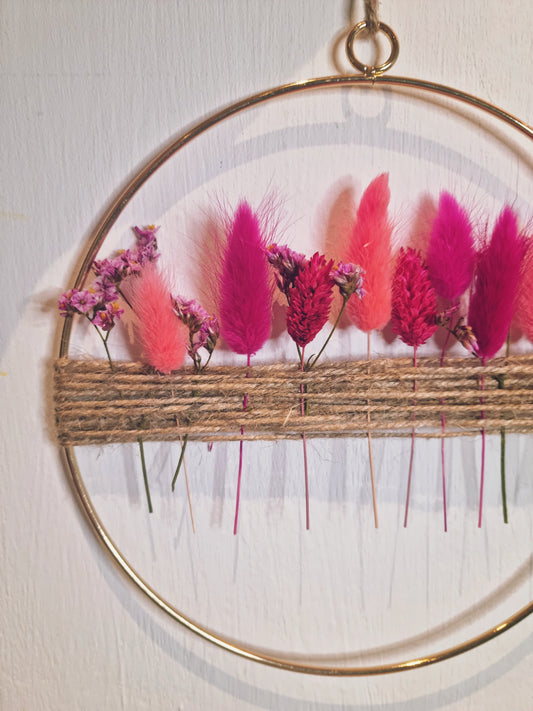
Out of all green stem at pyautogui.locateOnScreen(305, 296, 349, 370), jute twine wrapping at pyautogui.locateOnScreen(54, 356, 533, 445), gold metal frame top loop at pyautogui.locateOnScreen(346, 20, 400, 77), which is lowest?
jute twine wrapping at pyautogui.locateOnScreen(54, 356, 533, 445)

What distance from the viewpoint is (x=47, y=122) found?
543mm

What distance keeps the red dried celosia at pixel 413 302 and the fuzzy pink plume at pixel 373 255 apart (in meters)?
0.01

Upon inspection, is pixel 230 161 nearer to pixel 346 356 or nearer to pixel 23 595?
pixel 346 356

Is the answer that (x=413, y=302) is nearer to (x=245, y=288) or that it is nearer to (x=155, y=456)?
(x=245, y=288)

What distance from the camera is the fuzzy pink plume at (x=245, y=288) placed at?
1.65 feet

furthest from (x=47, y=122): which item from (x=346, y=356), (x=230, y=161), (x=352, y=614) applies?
(x=352, y=614)

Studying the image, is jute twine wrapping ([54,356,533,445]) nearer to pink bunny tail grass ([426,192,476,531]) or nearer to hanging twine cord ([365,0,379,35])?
pink bunny tail grass ([426,192,476,531])

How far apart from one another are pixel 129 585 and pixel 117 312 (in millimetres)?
297

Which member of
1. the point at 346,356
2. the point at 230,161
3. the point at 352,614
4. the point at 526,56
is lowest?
the point at 352,614

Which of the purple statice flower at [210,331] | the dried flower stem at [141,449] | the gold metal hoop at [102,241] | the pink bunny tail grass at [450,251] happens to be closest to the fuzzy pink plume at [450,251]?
the pink bunny tail grass at [450,251]

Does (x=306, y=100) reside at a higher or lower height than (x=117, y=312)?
higher

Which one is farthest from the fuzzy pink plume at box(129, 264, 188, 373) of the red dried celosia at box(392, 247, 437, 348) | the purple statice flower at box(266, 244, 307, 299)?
the red dried celosia at box(392, 247, 437, 348)

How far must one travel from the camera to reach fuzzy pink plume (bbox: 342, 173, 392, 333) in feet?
1.66

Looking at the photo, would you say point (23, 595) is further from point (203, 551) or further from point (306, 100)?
point (306, 100)
